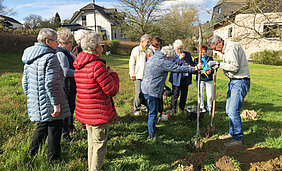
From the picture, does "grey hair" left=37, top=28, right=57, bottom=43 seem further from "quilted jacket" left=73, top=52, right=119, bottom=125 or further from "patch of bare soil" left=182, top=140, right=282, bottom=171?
"patch of bare soil" left=182, top=140, right=282, bottom=171

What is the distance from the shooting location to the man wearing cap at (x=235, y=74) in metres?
3.67

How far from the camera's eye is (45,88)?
108 inches

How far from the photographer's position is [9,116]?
14.5 ft

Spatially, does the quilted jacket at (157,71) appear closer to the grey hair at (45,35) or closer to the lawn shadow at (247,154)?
the lawn shadow at (247,154)

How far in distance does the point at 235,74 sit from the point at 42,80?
352 centimetres

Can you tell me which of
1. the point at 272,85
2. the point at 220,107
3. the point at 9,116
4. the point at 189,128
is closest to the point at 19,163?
the point at 9,116

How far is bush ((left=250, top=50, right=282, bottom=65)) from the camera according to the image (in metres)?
20.7

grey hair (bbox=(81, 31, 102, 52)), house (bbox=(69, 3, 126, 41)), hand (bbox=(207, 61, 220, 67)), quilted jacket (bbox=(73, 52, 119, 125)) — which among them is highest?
house (bbox=(69, 3, 126, 41))

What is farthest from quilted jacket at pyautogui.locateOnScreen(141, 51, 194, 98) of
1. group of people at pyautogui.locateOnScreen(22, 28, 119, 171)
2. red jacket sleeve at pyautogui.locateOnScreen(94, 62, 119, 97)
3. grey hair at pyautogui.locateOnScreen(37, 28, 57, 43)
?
grey hair at pyautogui.locateOnScreen(37, 28, 57, 43)

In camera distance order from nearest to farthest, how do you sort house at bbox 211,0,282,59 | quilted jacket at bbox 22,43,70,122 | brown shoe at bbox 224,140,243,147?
1. quilted jacket at bbox 22,43,70,122
2. brown shoe at bbox 224,140,243,147
3. house at bbox 211,0,282,59

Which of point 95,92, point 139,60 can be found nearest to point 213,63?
point 139,60

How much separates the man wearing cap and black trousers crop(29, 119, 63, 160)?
307cm

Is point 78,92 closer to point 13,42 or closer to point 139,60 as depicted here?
point 139,60

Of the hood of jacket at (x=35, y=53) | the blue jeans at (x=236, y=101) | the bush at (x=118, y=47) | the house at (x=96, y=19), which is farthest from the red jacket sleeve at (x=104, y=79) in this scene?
the house at (x=96, y=19)
